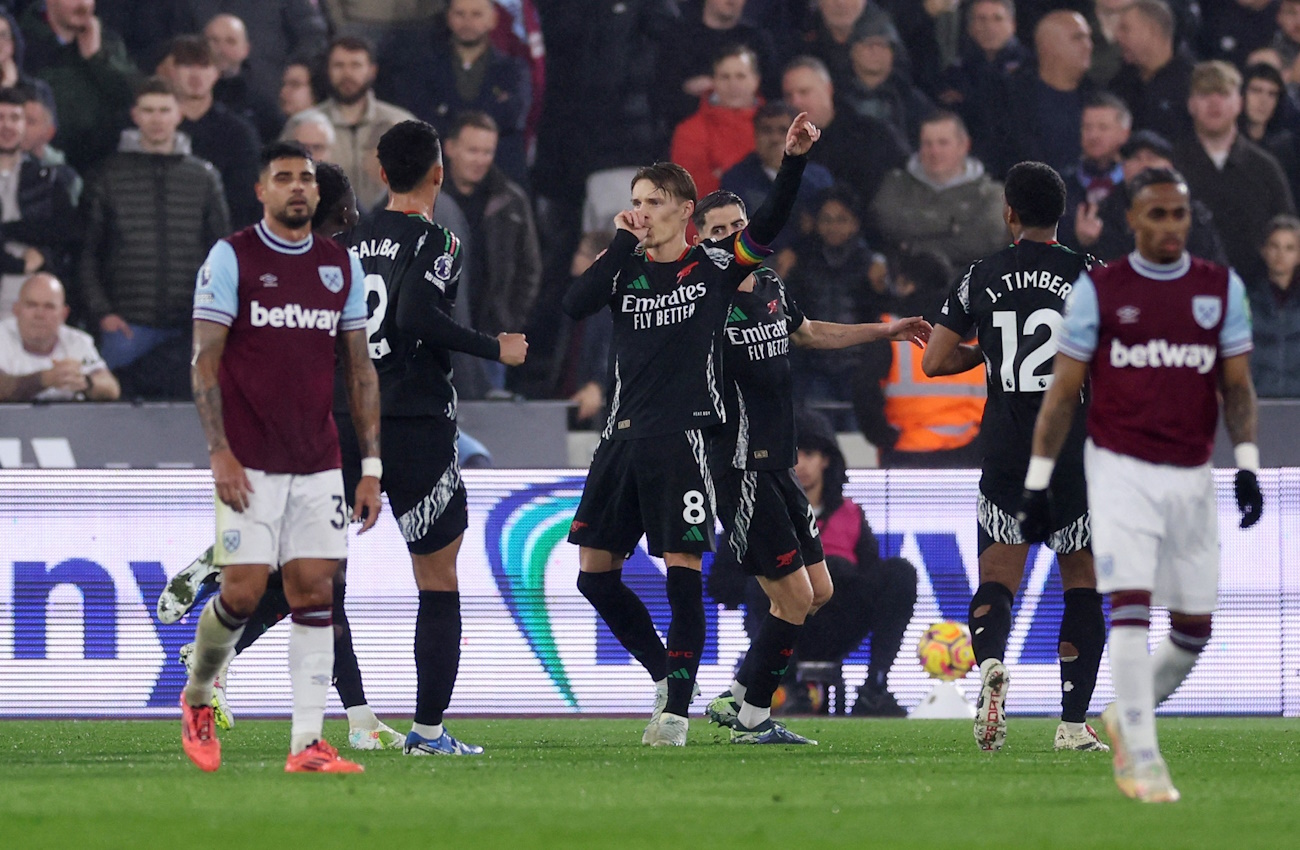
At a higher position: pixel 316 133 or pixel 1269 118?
pixel 1269 118

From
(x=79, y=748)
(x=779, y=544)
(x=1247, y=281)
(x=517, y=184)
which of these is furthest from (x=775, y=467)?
(x=1247, y=281)

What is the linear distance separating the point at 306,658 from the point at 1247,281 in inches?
382

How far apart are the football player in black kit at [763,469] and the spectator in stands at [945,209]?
5521 mm

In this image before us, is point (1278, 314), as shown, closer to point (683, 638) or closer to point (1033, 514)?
point (683, 638)

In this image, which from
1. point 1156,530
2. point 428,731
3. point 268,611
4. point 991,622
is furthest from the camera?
point 268,611

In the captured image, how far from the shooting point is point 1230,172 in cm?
1389

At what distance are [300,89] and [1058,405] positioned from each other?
919 cm

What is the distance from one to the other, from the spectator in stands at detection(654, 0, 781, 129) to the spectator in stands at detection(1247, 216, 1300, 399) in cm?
402

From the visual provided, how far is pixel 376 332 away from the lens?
22.8 feet

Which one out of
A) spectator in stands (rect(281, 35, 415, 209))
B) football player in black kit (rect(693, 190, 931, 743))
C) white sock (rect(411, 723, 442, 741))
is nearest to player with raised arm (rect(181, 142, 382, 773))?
white sock (rect(411, 723, 442, 741))

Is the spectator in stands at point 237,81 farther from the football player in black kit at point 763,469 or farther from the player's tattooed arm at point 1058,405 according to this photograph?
the player's tattooed arm at point 1058,405

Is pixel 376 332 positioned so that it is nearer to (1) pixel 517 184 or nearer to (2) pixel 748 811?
(2) pixel 748 811

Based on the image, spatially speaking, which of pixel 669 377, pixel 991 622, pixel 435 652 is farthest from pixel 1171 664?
pixel 435 652

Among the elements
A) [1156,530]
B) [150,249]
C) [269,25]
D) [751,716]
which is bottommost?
[751,716]
